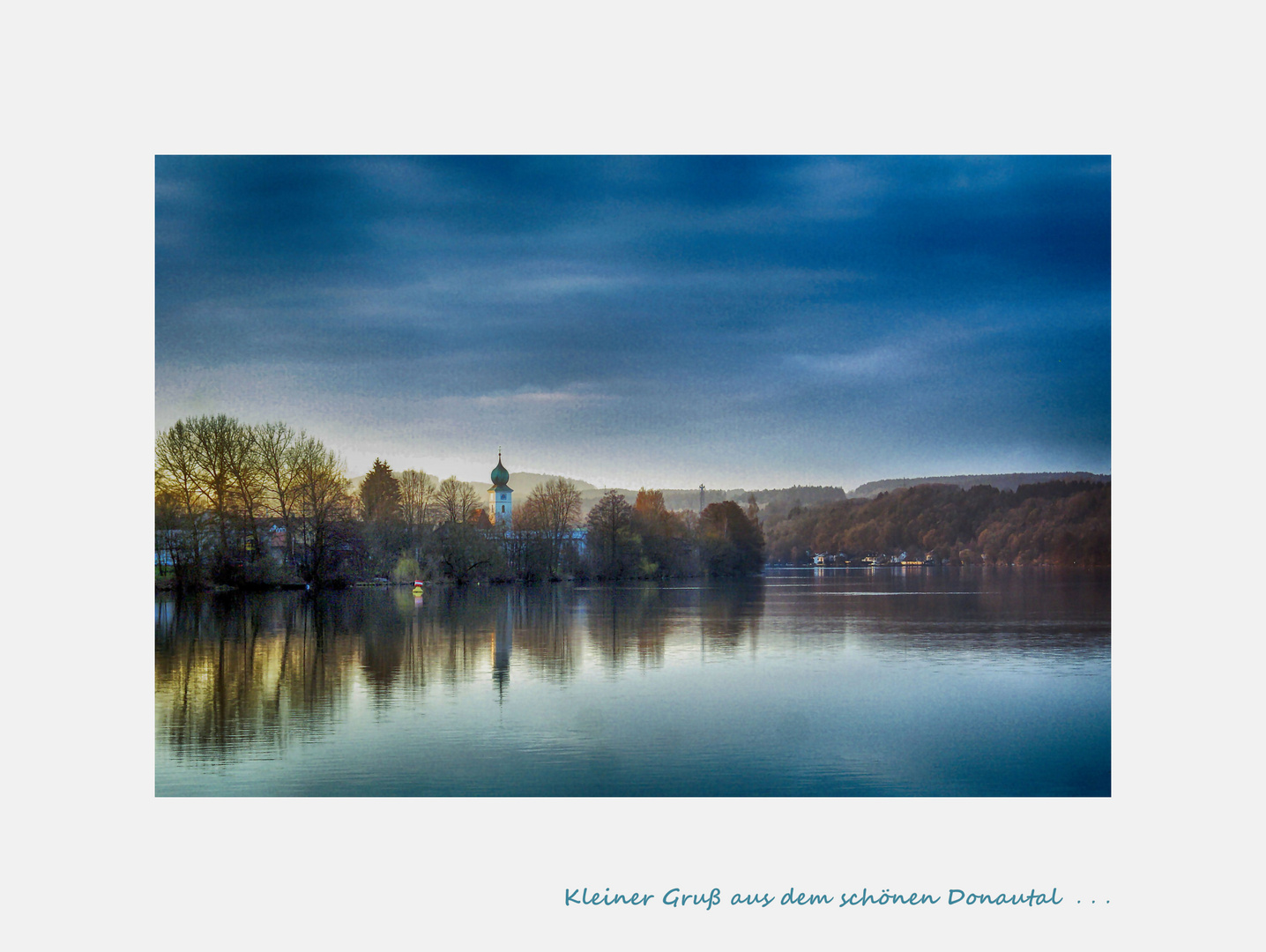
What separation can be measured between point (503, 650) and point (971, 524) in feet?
75.8


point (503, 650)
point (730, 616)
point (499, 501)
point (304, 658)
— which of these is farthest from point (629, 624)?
point (499, 501)

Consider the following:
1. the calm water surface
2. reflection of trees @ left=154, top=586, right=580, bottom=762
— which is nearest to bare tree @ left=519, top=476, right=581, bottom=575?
reflection of trees @ left=154, top=586, right=580, bottom=762

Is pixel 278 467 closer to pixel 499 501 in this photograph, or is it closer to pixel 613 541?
pixel 613 541

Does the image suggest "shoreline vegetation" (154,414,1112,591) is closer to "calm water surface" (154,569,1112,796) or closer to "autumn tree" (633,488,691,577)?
"autumn tree" (633,488,691,577)

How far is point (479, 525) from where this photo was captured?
58.2 meters

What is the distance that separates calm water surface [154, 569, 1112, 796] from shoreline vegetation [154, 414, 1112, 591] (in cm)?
393

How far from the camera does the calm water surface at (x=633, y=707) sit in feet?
37.6

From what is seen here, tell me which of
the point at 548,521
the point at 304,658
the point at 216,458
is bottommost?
the point at 304,658

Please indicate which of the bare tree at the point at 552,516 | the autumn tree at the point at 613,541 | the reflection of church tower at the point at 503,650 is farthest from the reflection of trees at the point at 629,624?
the autumn tree at the point at 613,541

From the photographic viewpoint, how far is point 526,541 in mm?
59719

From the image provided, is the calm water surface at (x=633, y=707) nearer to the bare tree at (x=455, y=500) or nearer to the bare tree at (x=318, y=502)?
the bare tree at (x=318, y=502)

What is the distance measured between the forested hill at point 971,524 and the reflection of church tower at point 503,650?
41.1ft

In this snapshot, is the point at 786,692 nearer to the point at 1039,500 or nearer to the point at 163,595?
the point at 1039,500
